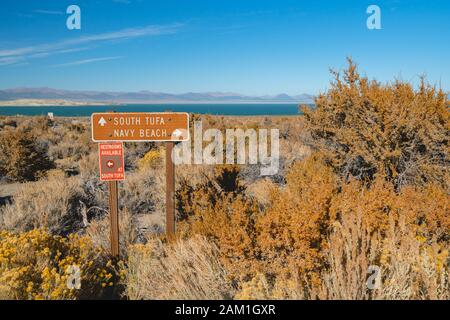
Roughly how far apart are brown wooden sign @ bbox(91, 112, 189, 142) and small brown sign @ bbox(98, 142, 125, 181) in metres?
0.10

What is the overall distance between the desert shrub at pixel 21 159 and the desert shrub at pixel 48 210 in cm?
281

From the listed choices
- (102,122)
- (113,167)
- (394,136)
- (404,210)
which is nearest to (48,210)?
(113,167)

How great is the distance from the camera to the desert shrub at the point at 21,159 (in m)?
10.6

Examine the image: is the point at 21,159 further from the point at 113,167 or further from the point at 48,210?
the point at 113,167

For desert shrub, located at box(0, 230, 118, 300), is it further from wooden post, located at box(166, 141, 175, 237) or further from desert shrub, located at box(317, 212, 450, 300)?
A: desert shrub, located at box(317, 212, 450, 300)

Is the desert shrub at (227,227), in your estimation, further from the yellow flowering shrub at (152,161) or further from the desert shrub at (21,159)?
the desert shrub at (21,159)

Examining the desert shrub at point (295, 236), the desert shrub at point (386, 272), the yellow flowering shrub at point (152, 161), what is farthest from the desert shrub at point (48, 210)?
the desert shrub at point (386, 272)

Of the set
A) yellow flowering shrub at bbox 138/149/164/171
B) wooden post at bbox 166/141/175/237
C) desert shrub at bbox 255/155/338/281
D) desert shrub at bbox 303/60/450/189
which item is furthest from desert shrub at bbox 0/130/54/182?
desert shrub at bbox 255/155/338/281

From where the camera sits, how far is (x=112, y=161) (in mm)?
4793

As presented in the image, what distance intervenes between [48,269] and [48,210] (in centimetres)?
318

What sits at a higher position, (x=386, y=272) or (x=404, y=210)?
(x=404, y=210)

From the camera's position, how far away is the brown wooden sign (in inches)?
187

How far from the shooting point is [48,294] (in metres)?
3.46

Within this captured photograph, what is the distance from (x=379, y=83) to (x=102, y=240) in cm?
630
